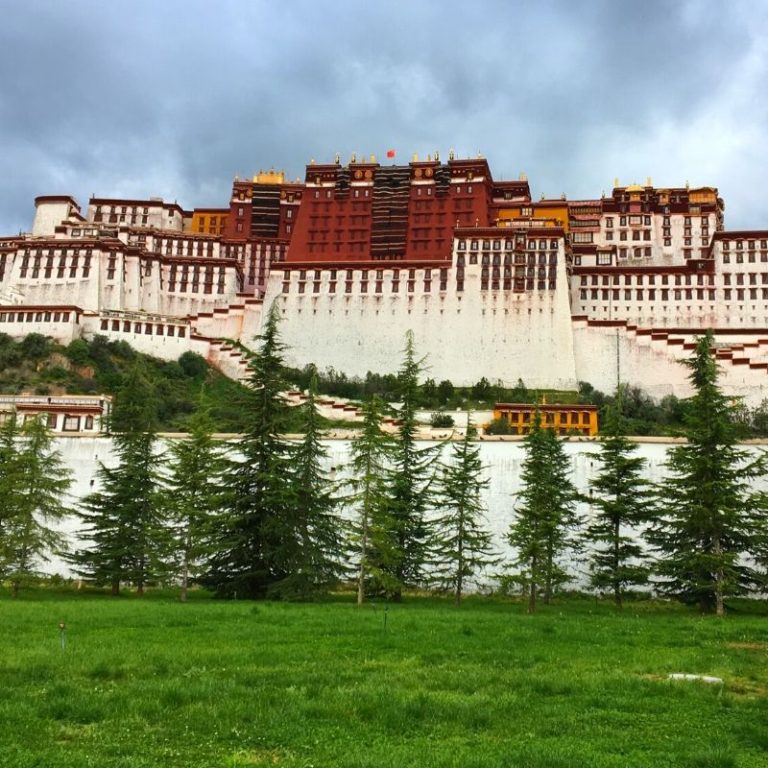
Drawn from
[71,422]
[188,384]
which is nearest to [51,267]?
[188,384]

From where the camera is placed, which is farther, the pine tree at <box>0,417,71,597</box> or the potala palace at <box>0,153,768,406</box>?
the potala palace at <box>0,153,768,406</box>

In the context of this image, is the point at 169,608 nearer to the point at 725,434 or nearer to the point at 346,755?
the point at 346,755

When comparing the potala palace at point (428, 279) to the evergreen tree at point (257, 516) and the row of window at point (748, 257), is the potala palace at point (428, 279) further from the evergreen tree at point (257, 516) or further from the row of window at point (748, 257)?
the evergreen tree at point (257, 516)

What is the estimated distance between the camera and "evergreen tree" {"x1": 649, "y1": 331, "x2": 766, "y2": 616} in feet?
72.2

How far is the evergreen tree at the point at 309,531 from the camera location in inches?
930

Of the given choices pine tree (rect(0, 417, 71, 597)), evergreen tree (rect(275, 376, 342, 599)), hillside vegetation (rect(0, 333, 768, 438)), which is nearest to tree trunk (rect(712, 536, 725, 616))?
evergreen tree (rect(275, 376, 342, 599))

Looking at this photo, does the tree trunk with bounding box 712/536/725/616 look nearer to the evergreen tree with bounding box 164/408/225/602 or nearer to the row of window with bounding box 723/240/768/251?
the evergreen tree with bounding box 164/408/225/602

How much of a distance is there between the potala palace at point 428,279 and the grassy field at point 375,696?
4944 cm

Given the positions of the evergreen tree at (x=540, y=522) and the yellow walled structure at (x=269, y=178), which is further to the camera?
the yellow walled structure at (x=269, y=178)

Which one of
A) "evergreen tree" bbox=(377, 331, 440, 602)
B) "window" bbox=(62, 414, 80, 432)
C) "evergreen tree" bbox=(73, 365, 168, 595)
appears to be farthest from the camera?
"window" bbox=(62, 414, 80, 432)

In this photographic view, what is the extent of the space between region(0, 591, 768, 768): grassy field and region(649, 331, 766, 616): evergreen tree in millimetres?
6112

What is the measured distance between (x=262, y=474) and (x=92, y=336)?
158ft

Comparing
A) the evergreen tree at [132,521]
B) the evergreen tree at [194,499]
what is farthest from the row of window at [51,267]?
the evergreen tree at [194,499]

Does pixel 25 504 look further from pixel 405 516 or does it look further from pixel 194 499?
pixel 405 516
